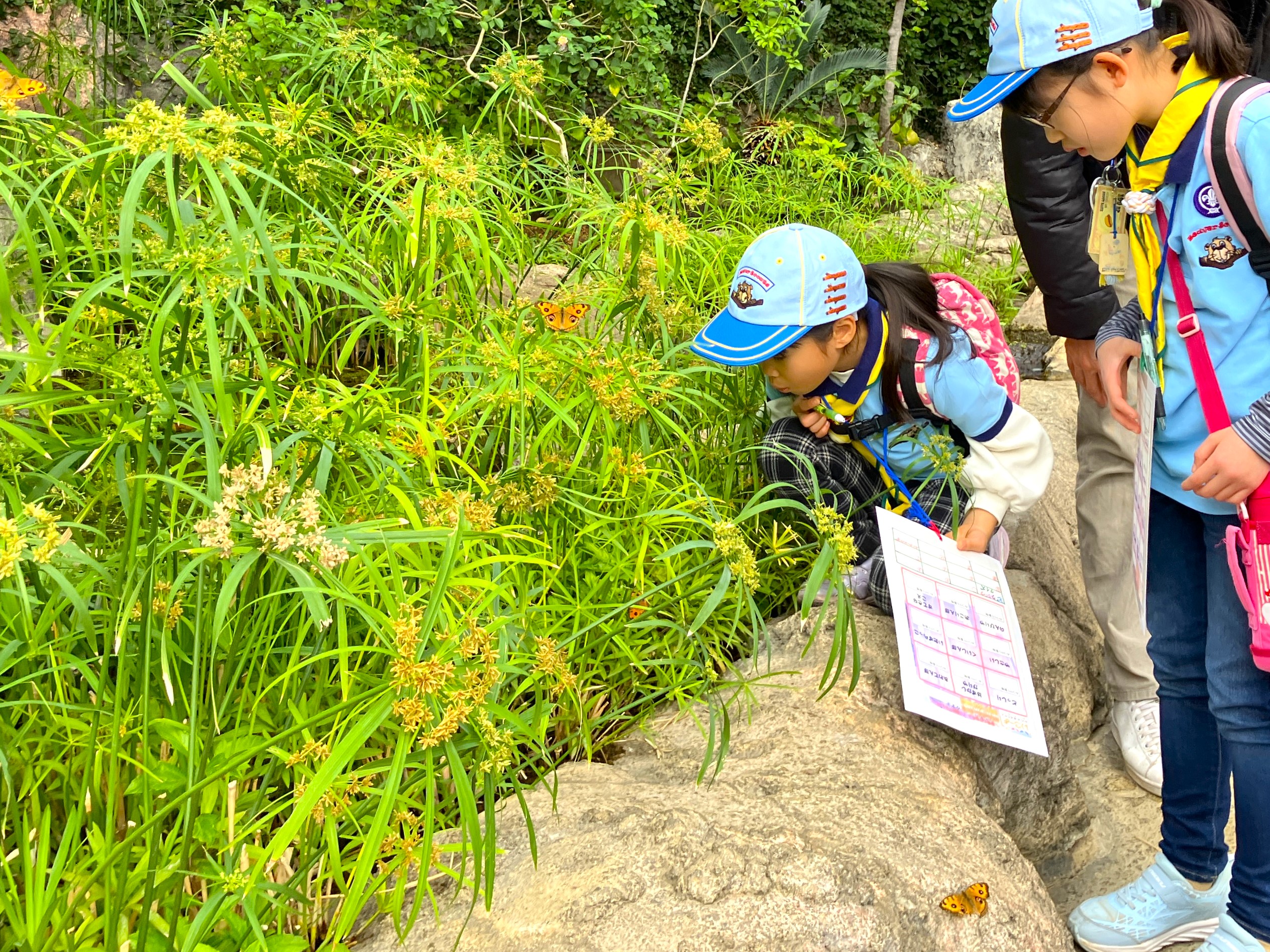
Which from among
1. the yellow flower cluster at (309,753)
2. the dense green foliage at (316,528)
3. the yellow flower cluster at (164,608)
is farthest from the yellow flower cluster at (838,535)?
the yellow flower cluster at (164,608)

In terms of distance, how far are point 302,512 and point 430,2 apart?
3.91m

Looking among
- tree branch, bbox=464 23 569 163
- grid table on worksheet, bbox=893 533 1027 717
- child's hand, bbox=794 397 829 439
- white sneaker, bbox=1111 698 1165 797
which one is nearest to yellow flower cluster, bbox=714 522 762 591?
grid table on worksheet, bbox=893 533 1027 717

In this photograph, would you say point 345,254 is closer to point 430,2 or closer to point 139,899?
point 139,899

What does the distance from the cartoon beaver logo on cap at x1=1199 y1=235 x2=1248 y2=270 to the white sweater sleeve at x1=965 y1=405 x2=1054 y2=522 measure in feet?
2.32

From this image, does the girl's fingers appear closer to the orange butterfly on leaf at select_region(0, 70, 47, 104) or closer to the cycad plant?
the orange butterfly on leaf at select_region(0, 70, 47, 104)

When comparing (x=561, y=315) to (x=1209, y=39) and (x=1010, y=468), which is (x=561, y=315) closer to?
(x=1010, y=468)

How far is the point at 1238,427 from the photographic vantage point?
4.82ft

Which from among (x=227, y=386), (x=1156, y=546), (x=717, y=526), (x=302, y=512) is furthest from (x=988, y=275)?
(x=302, y=512)

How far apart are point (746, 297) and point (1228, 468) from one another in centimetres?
100

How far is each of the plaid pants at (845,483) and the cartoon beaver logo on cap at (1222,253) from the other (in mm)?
902

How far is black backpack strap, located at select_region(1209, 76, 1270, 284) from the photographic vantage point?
1.42 metres

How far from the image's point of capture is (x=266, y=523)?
1.06 meters

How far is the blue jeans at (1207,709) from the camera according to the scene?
1.64 metres

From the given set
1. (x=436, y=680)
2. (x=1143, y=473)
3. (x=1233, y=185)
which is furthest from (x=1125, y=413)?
(x=436, y=680)
